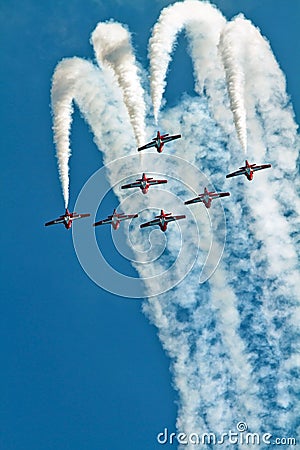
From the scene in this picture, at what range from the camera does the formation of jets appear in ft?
280

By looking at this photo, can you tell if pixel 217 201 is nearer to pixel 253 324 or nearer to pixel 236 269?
pixel 236 269

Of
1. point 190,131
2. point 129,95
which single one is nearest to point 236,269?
point 190,131

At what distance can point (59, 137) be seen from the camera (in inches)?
3201

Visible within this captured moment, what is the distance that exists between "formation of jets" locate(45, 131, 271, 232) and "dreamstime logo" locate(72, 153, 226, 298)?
101cm

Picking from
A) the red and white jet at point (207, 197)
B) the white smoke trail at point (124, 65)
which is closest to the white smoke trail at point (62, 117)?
the white smoke trail at point (124, 65)

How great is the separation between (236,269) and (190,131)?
16.8m

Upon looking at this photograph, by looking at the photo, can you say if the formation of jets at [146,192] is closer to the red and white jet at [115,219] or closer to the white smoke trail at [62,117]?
the red and white jet at [115,219]

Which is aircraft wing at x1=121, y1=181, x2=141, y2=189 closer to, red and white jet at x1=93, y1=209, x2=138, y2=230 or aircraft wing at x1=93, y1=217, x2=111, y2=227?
red and white jet at x1=93, y1=209, x2=138, y2=230

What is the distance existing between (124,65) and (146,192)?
52.0 ft

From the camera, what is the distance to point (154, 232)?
91812 mm

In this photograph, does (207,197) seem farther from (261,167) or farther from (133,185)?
(133,185)

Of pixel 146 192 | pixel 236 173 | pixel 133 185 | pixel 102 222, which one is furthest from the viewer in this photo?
pixel 102 222

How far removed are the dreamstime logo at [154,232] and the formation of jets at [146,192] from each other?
1.01 metres

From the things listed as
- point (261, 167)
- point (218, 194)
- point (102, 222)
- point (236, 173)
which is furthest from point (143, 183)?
point (261, 167)
